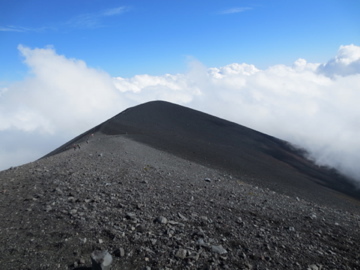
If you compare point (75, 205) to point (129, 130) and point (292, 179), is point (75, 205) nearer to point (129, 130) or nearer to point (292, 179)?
point (129, 130)

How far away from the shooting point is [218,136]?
4134cm

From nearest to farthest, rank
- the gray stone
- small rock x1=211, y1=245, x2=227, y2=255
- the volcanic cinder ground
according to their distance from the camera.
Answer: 1. the gray stone
2. the volcanic cinder ground
3. small rock x1=211, y1=245, x2=227, y2=255

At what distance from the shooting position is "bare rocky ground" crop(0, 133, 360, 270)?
525 cm

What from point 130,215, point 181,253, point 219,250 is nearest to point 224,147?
point 130,215

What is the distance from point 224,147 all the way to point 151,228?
29036mm

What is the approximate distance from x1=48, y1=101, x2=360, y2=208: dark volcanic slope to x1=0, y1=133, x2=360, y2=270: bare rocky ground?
13835mm

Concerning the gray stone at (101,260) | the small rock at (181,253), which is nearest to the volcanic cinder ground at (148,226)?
the small rock at (181,253)

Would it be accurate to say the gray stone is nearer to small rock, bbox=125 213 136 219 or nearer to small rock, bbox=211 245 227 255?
small rock, bbox=125 213 136 219

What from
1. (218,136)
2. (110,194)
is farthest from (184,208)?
(218,136)

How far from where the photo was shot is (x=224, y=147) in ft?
113

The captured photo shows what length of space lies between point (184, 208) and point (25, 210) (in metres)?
4.68

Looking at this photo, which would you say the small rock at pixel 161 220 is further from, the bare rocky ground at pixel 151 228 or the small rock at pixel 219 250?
the small rock at pixel 219 250

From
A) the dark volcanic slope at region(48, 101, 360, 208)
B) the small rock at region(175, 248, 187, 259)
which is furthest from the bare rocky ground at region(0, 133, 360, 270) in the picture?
the dark volcanic slope at region(48, 101, 360, 208)

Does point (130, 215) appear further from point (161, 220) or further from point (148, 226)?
point (161, 220)
